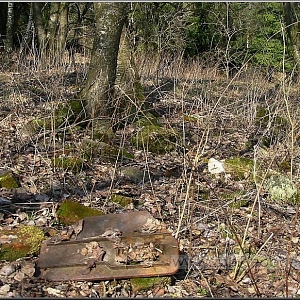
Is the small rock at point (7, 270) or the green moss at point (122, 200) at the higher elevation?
the small rock at point (7, 270)

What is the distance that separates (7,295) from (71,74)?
828cm

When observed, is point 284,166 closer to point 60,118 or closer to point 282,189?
point 282,189

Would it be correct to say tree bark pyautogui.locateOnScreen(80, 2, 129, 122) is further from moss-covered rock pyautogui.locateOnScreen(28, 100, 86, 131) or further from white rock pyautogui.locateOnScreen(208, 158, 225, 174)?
white rock pyautogui.locateOnScreen(208, 158, 225, 174)

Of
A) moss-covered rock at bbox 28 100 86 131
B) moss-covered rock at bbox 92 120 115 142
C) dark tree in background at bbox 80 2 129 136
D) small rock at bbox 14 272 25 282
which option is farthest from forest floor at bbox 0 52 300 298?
dark tree in background at bbox 80 2 129 136

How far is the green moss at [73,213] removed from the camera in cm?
378

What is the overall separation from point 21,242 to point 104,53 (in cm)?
374

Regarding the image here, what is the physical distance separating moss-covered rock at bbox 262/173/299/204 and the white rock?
72 centimetres

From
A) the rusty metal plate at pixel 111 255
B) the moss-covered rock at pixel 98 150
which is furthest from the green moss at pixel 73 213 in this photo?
the moss-covered rock at pixel 98 150

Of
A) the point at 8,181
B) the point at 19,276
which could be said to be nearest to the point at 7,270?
the point at 19,276

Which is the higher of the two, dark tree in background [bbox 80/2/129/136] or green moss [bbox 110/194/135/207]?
dark tree in background [bbox 80/2/129/136]

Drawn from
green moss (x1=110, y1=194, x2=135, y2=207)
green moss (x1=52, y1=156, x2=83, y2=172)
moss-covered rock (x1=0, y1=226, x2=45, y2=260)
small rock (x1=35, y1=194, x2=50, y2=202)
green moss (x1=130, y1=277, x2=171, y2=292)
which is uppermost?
moss-covered rock (x1=0, y1=226, x2=45, y2=260)

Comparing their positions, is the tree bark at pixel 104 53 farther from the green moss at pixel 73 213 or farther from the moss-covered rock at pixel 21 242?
the moss-covered rock at pixel 21 242

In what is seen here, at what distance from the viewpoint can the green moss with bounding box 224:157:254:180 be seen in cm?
549

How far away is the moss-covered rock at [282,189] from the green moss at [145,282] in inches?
89.2
